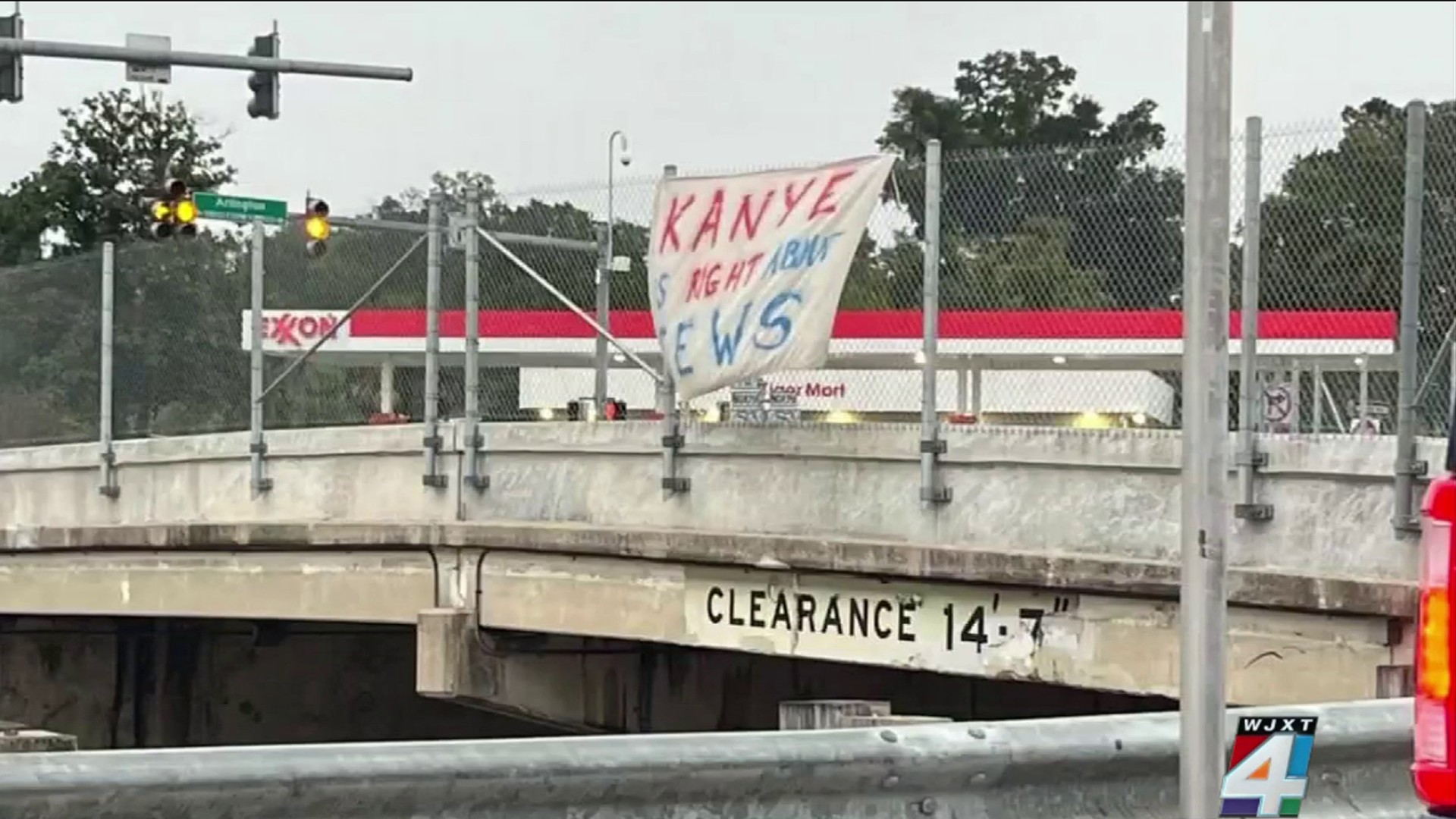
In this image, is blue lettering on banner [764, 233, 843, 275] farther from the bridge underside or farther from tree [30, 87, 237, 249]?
tree [30, 87, 237, 249]

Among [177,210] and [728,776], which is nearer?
[728,776]

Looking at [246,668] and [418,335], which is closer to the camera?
[418,335]

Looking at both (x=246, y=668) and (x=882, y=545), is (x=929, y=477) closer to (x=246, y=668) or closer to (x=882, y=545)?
(x=882, y=545)

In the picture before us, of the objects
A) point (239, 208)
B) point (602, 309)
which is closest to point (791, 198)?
point (602, 309)

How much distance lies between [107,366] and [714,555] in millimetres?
7477

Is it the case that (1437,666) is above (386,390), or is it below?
below

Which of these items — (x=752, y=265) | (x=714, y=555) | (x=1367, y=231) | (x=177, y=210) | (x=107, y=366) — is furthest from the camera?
(x=177, y=210)

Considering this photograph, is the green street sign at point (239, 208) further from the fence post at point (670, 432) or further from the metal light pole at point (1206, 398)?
the metal light pole at point (1206, 398)

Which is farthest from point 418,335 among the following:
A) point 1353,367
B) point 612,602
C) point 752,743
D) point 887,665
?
point 752,743

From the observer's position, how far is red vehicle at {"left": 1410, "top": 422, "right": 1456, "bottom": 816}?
196 inches

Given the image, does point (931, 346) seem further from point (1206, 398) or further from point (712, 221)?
point (1206, 398)

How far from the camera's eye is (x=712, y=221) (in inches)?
519

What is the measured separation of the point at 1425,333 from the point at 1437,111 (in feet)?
3.44

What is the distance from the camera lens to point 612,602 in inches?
556
